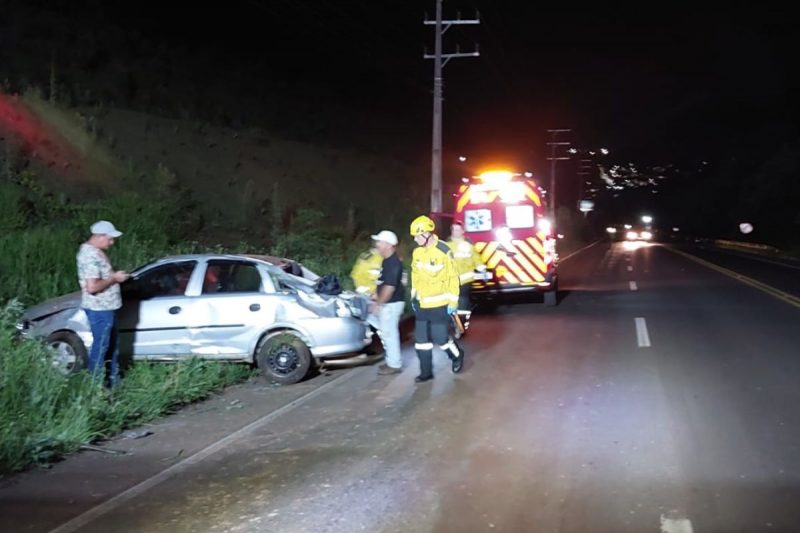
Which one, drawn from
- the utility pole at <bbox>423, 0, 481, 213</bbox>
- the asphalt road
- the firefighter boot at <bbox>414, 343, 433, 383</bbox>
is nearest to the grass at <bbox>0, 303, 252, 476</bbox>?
the asphalt road

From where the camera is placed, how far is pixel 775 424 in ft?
25.3

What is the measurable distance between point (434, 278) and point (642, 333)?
218 inches

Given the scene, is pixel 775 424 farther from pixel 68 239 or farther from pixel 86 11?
pixel 86 11

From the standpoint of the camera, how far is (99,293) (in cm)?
877

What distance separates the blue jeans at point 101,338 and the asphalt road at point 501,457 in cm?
131

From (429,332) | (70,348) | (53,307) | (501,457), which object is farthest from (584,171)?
(501,457)

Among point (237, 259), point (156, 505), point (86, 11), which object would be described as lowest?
point (156, 505)

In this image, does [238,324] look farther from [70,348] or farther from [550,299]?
[550,299]

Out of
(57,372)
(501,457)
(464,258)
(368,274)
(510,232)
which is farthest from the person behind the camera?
(510,232)

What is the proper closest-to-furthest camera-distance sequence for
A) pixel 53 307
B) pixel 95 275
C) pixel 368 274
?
pixel 95 275, pixel 53 307, pixel 368 274

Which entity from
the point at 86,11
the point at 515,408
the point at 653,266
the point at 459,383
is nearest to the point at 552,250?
the point at 459,383

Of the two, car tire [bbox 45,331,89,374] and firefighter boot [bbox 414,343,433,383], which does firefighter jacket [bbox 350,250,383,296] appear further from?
car tire [bbox 45,331,89,374]

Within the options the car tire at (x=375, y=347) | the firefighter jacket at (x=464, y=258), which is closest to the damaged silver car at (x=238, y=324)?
the car tire at (x=375, y=347)

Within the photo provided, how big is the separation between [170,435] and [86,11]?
31.1m
